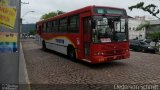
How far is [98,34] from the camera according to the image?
12.8 metres

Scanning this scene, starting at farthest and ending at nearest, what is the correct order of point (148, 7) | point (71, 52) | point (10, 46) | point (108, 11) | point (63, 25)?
point (148, 7)
point (63, 25)
point (71, 52)
point (108, 11)
point (10, 46)

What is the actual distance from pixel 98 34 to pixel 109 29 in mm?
762

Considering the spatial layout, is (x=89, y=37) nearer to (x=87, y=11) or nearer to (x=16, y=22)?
(x=87, y=11)

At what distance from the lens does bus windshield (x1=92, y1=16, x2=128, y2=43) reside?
12.8 metres

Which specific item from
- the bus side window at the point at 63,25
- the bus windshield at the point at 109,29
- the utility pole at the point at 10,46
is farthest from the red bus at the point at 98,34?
the utility pole at the point at 10,46

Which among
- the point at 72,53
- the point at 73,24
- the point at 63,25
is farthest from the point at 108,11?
the point at 63,25

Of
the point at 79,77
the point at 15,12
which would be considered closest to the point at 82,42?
the point at 79,77

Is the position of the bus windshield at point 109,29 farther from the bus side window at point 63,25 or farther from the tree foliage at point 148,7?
the tree foliage at point 148,7

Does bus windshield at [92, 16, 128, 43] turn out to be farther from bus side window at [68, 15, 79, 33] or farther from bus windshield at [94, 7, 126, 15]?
bus side window at [68, 15, 79, 33]

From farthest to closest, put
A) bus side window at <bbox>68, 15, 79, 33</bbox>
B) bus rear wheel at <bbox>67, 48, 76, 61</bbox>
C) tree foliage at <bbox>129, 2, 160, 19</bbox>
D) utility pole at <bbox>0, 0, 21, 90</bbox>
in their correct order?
tree foliage at <bbox>129, 2, 160, 19</bbox>
bus rear wheel at <bbox>67, 48, 76, 61</bbox>
bus side window at <bbox>68, 15, 79, 33</bbox>
utility pole at <bbox>0, 0, 21, 90</bbox>

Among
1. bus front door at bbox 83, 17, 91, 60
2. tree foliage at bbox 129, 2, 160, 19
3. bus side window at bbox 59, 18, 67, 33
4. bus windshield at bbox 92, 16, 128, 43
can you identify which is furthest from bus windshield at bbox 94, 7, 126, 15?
tree foliage at bbox 129, 2, 160, 19

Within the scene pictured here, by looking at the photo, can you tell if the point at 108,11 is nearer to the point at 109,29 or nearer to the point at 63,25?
the point at 109,29

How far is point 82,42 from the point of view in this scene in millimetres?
14086

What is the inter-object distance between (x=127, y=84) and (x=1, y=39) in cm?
576
